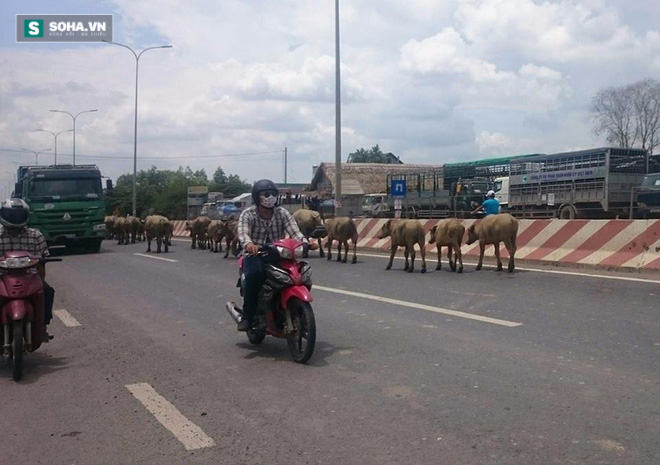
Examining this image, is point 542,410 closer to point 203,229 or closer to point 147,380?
point 147,380

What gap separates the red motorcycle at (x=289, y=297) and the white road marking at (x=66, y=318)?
3.71 metres

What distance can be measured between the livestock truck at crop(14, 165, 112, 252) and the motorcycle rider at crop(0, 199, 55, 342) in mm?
16588

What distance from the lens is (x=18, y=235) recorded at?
23.6 ft

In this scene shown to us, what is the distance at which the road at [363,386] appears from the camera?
4641 mm

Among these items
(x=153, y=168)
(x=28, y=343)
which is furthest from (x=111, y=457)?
(x=153, y=168)

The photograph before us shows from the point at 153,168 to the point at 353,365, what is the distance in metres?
117

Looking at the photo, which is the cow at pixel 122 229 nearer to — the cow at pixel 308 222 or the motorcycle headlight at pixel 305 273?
the cow at pixel 308 222

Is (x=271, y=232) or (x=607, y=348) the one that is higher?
(x=271, y=232)

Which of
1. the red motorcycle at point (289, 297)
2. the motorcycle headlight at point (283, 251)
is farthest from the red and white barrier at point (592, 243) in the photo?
the motorcycle headlight at point (283, 251)

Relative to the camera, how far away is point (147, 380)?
21.3ft

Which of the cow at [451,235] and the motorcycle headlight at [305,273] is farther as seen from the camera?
the cow at [451,235]

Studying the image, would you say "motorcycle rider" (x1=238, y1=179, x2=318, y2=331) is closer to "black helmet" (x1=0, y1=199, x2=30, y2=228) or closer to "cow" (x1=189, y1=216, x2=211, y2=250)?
"black helmet" (x1=0, y1=199, x2=30, y2=228)

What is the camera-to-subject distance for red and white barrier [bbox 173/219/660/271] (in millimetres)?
13328

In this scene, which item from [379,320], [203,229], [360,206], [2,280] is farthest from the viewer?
[360,206]
